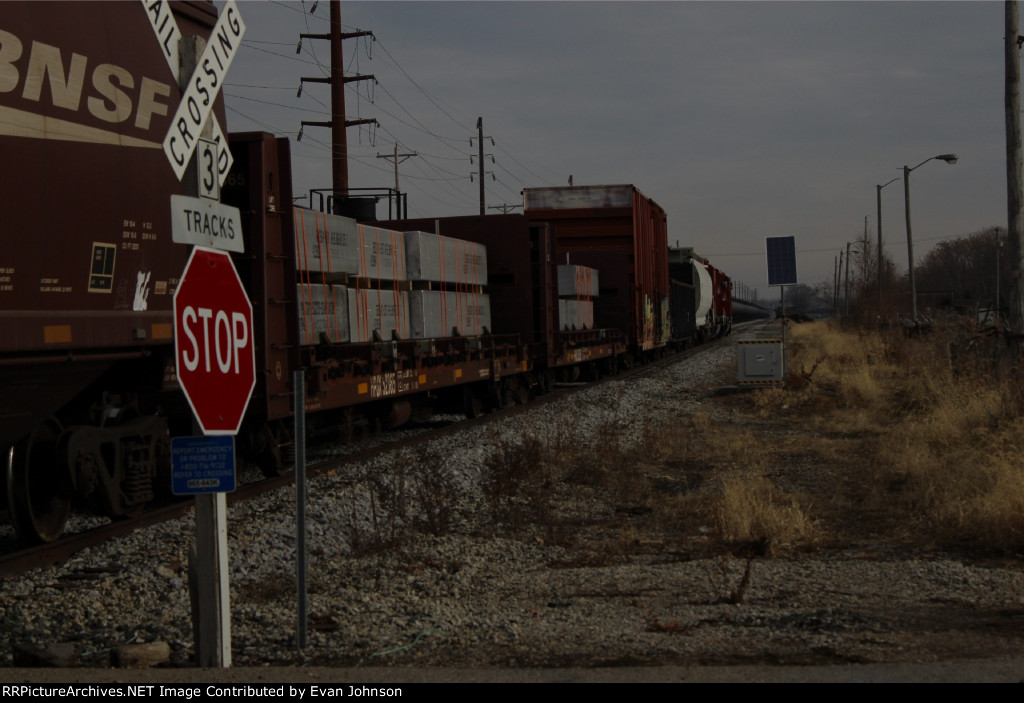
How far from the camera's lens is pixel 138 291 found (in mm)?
7562

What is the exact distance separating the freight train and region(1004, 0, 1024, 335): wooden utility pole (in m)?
7.69

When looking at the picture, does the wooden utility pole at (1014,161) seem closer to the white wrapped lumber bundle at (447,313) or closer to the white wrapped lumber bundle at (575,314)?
the white wrapped lumber bundle at (447,313)

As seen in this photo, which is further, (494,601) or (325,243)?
(325,243)

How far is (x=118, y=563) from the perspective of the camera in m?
7.11

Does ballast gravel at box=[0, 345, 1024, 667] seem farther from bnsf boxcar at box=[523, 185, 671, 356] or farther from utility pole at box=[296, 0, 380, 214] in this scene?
utility pole at box=[296, 0, 380, 214]

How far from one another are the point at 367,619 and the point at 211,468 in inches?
58.2

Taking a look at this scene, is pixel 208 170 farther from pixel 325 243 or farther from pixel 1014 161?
pixel 1014 161

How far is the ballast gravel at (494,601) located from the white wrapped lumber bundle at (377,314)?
3.64m

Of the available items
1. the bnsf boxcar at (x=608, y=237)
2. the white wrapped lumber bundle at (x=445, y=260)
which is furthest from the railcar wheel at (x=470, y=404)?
the bnsf boxcar at (x=608, y=237)

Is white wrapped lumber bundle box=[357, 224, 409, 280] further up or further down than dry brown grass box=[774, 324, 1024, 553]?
further up

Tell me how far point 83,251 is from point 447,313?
7977 millimetres

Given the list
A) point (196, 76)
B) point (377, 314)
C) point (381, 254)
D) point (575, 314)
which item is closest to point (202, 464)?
point (196, 76)

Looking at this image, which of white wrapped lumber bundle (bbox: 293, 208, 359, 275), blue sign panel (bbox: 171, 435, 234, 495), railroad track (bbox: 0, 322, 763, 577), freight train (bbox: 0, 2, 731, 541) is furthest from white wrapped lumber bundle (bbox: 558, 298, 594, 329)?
blue sign panel (bbox: 171, 435, 234, 495)

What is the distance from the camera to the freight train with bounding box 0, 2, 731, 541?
654 centimetres
